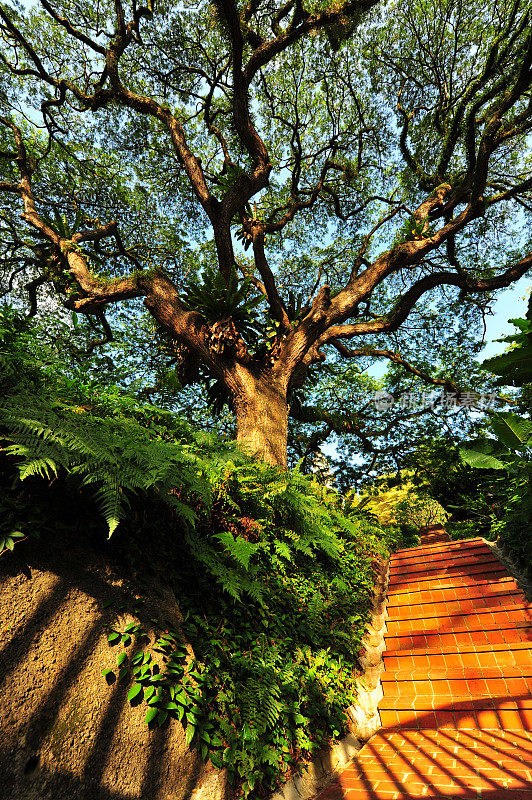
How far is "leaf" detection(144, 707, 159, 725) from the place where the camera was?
1.70 m

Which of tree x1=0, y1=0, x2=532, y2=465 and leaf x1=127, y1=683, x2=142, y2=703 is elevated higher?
tree x1=0, y1=0, x2=532, y2=465

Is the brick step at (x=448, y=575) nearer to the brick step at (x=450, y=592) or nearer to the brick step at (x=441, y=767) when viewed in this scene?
the brick step at (x=450, y=592)

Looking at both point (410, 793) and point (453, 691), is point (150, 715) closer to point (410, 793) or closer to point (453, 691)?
point (410, 793)

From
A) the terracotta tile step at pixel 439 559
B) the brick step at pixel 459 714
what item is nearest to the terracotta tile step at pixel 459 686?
the brick step at pixel 459 714

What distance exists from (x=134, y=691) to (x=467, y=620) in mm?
3807

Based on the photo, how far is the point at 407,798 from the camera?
2.07 meters

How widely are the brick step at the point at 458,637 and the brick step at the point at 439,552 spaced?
1463 millimetres

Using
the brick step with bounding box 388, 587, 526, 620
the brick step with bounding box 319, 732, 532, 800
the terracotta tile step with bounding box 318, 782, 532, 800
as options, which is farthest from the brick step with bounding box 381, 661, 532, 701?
the terracotta tile step with bounding box 318, 782, 532, 800

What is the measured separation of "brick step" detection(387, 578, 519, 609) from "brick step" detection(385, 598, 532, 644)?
0.23 meters

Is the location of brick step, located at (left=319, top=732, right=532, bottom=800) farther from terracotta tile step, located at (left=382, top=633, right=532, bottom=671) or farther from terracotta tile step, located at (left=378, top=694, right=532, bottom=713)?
terracotta tile step, located at (left=382, top=633, right=532, bottom=671)

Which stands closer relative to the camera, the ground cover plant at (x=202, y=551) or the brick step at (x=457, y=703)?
the ground cover plant at (x=202, y=551)

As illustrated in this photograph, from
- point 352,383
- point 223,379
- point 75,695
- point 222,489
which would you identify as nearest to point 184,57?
point 223,379

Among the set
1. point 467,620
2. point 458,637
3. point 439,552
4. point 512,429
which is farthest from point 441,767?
point 439,552

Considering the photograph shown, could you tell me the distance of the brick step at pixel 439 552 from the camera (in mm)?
5051
